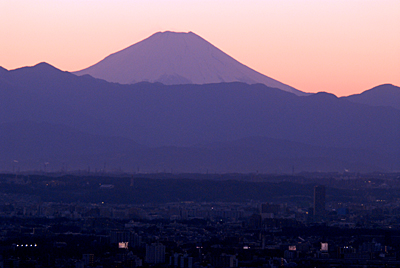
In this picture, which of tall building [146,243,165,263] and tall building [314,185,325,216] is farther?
tall building [314,185,325,216]

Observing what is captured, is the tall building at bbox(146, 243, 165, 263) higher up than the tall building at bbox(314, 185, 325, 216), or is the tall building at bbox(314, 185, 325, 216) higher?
the tall building at bbox(314, 185, 325, 216)

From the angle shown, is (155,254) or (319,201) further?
(319,201)

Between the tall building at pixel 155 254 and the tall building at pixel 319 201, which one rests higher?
the tall building at pixel 319 201

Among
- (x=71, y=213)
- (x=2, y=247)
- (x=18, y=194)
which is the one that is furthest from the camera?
(x=18, y=194)

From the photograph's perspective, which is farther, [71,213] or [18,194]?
[18,194]

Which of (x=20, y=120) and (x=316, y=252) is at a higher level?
(x=20, y=120)

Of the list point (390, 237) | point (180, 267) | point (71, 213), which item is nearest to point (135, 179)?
point (71, 213)

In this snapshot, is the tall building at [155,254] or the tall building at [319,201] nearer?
the tall building at [155,254]

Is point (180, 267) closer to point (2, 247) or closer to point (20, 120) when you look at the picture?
point (2, 247)

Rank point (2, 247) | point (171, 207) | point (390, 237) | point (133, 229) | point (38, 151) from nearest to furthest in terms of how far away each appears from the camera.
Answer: point (2, 247) < point (390, 237) < point (133, 229) < point (171, 207) < point (38, 151)

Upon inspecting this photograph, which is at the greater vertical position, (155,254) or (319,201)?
(319,201)
